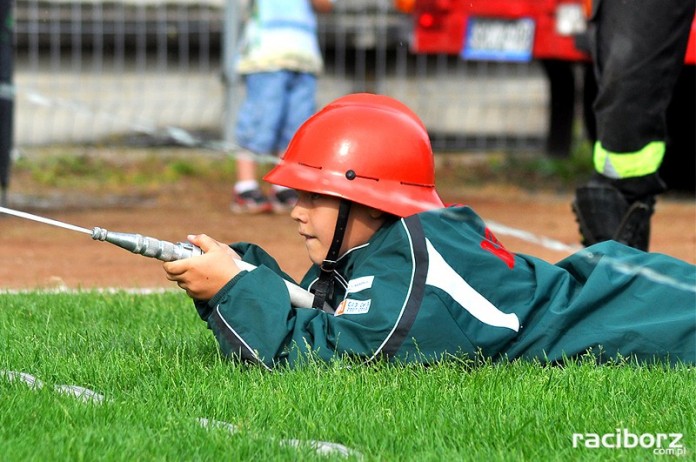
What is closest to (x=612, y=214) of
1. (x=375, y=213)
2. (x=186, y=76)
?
(x=375, y=213)

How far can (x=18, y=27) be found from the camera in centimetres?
1219

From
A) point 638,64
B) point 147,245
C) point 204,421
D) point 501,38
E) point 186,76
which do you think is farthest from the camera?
point 186,76

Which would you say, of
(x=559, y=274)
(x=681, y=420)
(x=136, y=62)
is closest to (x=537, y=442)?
(x=681, y=420)

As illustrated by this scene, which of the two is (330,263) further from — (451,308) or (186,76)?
(186,76)

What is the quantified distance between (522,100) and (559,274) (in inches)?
333

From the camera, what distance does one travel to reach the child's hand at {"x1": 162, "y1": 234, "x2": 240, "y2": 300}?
4.04 meters

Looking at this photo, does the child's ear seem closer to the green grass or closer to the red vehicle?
the green grass

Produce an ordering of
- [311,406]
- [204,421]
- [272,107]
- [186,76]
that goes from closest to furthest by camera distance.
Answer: [204,421], [311,406], [272,107], [186,76]

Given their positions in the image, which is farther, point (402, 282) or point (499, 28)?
point (499, 28)

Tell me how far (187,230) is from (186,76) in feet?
14.3

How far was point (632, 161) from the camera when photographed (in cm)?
550

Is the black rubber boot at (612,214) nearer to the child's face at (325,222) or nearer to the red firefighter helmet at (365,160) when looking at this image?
the red firefighter helmet at (365,160)

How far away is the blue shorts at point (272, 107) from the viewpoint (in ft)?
30.2

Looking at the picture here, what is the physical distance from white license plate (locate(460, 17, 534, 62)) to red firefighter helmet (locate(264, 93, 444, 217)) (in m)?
5.73
